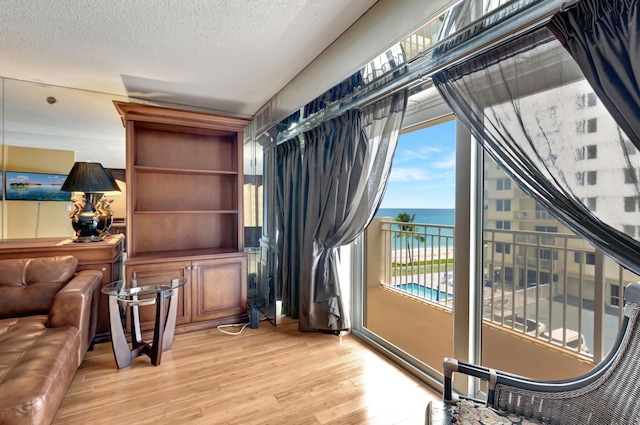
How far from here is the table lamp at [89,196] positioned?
2637 mm

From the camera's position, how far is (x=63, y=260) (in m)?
2.36

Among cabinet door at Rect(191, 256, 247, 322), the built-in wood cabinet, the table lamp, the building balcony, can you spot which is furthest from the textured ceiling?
cabinet door at Rect(191, 256, 247, 322)

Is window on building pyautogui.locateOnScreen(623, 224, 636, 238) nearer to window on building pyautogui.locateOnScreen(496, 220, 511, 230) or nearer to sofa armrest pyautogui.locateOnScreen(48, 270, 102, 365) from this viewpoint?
window on building pyautogui.locateOnScreen(496, 220, 511, 230)

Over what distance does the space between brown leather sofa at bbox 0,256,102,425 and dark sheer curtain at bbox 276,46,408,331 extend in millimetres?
1710

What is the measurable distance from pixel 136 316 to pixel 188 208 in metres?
1.31

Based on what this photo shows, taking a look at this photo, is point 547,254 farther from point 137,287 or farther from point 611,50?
point 137,287

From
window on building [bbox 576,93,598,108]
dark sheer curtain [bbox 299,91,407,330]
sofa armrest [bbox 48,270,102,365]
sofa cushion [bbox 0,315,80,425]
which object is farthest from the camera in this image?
dark sheer curtain [bbox 299,91,407,330]

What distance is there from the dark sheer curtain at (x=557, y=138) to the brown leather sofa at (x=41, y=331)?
7.78ft

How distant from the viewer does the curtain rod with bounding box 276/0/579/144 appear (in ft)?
3.65

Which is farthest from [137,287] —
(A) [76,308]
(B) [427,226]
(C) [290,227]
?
(B) [427,226]

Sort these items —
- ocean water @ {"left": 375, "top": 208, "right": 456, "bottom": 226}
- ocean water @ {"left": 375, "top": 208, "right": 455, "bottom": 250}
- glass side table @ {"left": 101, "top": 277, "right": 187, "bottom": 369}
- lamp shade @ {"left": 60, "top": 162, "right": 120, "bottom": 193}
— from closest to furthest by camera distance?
glass side table @ {"left": 101, "top": 277, "right": 187, "bottom": 369}
lamp shade @ {"left": 60, "top": 162, "right": 120, "bottom": 193}
ocean water @ {"left": 375, "top": 208, "right": 455, "bottom": 250}
ocean water @ {"left": 375, "top": 208, "right": 456, "bottom": 226}

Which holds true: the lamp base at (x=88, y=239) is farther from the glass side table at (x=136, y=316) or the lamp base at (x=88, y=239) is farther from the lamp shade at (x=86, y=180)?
the glass side table at (x=136, y=316)

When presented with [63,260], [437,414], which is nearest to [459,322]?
[437,414]

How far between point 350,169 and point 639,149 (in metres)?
1.60
